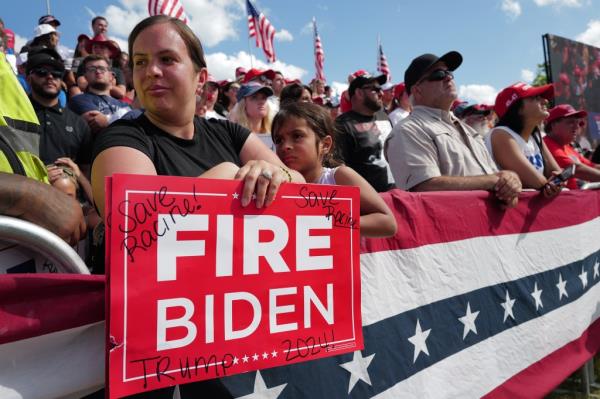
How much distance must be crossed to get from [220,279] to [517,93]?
143 inches

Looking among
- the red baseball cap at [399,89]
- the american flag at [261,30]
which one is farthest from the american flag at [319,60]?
the red baseball cap at [399,89]

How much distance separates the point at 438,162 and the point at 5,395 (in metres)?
2.68

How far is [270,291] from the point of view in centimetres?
124

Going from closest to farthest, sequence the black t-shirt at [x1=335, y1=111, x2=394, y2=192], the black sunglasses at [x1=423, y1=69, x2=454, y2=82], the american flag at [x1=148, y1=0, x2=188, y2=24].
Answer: the black sunglasses at [x1=423, y1=69, x2=454, y2=82] → the black t-shirt at [x1=335, y1=111, x2=394, y2=192] → the american flag at [x1=148, y1=0, x2=188, y2=24]

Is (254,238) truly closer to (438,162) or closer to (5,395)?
(5,395)

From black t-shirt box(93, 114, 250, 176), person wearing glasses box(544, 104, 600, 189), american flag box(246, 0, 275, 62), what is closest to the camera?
black t-shirt box(93, 114, 250, 176)

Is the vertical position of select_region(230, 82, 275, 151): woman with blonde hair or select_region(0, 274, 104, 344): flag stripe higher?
select_region(230, 82, 275, 151): woman with blonde hair

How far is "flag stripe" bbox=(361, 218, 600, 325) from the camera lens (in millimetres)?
1929

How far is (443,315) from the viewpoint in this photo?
220 cm

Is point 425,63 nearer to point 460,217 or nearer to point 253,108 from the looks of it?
point 460,217

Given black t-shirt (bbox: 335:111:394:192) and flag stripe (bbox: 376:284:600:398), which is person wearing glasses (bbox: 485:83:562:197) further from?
flag stripe (bbox: 376:284:600:398)

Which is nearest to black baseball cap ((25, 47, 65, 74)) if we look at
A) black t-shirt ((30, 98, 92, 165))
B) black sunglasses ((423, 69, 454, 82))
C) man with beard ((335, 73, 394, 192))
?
black t-shirt ((30, 98, 92, 165))

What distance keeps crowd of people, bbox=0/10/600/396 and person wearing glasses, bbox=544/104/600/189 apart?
14 millimetres

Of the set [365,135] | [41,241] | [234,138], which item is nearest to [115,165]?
[41,241]
